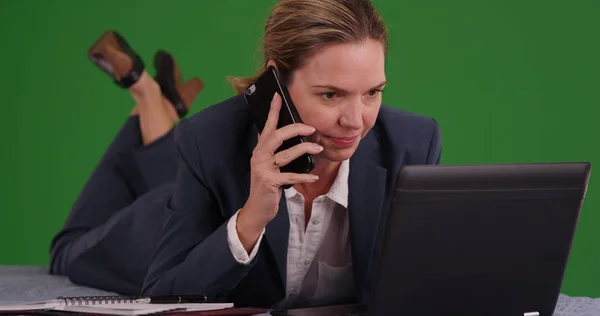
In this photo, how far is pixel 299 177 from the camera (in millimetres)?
1548

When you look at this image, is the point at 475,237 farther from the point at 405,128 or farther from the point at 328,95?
the point at 405,128

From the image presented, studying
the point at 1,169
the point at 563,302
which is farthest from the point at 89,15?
the point at 563,302

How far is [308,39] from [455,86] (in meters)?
2.04

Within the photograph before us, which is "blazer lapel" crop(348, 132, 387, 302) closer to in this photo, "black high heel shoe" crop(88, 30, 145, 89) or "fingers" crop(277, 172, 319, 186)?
"fingers" crop(277, 172, 319, 186)

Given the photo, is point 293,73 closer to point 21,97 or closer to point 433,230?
point 433,230

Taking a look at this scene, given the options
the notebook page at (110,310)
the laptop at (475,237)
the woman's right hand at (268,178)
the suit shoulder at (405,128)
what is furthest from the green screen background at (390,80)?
the notebook page at (110,310)

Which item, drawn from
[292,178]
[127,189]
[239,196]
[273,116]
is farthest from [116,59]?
[292,178]

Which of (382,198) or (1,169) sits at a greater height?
(382,198)

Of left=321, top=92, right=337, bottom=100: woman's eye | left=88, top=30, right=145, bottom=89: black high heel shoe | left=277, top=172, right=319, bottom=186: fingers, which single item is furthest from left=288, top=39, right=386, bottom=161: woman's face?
left=88, top=30, right=145, bottom=89: black high heel shoe

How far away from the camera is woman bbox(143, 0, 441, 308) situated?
1579 millimetres

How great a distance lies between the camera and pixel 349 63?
5.25 feet

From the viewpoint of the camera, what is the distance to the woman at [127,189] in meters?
2.41

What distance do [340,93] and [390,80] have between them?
6.74 ft

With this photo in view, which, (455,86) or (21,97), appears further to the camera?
(21,97)
